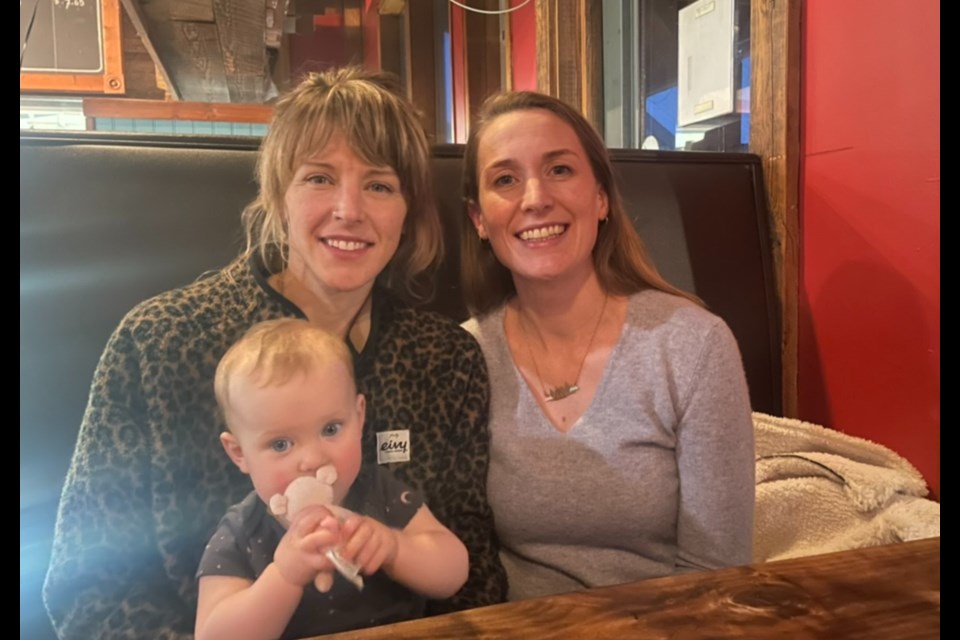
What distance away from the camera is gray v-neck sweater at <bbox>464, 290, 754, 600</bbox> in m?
0.77

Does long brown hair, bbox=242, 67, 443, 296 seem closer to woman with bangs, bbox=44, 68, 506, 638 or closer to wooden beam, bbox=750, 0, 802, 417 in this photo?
woman with bangs, bbox=44, 68, 506, 638

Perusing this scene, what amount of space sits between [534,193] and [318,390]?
0.32 metres

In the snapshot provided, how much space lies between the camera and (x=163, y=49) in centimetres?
75

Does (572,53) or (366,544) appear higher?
(572,53)

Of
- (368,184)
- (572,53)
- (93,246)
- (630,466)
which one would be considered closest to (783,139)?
(572,53)

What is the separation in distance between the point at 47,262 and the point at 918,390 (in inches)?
40.2

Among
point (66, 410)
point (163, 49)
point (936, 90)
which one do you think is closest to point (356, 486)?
point (66, 410)

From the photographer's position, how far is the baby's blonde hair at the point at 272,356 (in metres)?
0.60

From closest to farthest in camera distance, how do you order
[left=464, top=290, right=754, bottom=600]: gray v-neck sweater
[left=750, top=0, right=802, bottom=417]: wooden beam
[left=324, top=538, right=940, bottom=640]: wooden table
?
[left=324, top=538, right=940, bottom=640]: wooden table, [left=464, top=290, right=754, bottom=600]: gray v-neck sweater, [left=750, top=0, right=802, bottom=417]: wooden beam

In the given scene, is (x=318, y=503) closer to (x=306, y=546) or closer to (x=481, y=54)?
(x=306, y=546)

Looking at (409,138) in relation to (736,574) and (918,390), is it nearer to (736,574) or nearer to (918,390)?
(736,574)

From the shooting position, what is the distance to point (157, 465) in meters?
0.60

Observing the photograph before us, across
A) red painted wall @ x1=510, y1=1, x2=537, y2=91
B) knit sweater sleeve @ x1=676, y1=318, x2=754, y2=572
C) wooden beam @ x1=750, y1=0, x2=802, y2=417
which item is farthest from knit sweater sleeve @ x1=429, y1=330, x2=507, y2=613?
wooden beam @ x1=750, y1=0, x2=802, y2=417

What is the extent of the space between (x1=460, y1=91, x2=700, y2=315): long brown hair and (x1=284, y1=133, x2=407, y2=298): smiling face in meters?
0.16
